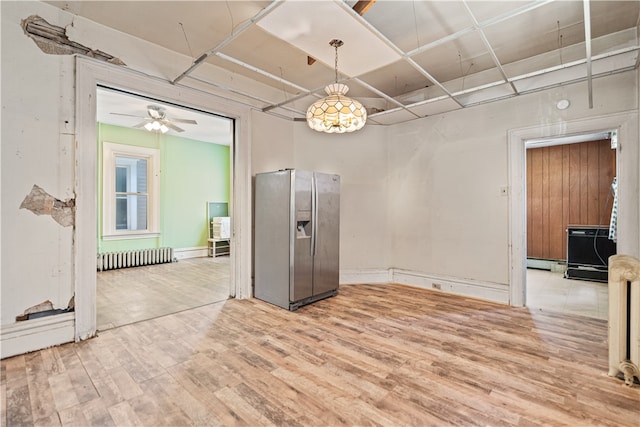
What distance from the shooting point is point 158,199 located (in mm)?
6902

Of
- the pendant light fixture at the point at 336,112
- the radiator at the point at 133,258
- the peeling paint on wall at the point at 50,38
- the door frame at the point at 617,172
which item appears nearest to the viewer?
the peeling paint on wall at the point at 50,38

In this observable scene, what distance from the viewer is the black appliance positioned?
523 cm

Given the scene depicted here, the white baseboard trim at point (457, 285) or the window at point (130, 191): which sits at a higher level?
the window at point (130, 191)

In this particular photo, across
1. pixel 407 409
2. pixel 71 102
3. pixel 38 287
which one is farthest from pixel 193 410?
pixel 71 102

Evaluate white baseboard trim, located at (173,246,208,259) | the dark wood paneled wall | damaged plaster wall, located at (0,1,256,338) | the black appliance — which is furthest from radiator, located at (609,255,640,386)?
white baseboard trim, located at (173,246,208,259)

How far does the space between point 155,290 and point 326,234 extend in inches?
113

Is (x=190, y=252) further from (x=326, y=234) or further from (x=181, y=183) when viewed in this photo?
(x=326, y=234)

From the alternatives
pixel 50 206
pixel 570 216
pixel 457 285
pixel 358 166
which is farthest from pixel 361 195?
pixel 570 216

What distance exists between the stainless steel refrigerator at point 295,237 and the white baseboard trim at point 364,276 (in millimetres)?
707

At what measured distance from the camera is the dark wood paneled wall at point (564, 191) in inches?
224

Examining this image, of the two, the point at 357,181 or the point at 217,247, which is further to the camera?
the point at 217,247

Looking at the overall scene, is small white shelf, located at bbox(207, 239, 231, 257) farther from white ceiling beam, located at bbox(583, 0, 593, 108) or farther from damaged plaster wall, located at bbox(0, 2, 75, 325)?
white ceiling beam, located at bbox(583, 0, 593, 108)

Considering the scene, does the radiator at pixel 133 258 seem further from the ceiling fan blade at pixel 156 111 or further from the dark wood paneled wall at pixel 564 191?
the dark wood paneled wall at pixel 564 191

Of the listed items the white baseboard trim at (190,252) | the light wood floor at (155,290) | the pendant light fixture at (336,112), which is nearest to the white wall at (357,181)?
the pendant light fixture at (336,112)
